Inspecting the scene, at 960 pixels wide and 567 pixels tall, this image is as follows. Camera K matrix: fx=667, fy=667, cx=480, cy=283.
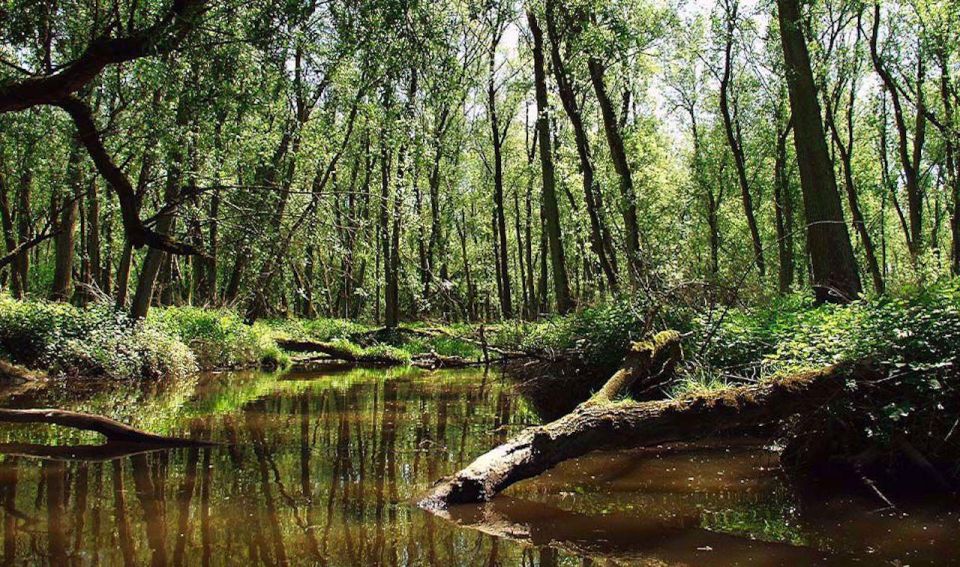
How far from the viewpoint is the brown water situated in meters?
4.34

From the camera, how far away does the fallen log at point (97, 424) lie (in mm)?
7340

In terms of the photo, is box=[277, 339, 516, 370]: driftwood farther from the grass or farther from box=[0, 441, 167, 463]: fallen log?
box=[0, 441, 167, 463]: fallen log

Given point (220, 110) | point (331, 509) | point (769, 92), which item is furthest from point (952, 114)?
point (331, 509)

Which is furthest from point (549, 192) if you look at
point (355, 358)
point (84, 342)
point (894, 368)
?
point (894, 368)

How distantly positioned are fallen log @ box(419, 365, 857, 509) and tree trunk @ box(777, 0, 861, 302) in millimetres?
4727

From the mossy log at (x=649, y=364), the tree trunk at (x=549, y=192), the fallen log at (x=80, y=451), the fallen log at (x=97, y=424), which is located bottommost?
the fallen log at (x=80, y=451)

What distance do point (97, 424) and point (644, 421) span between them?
602 centimetres

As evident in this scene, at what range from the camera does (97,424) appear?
755 cm

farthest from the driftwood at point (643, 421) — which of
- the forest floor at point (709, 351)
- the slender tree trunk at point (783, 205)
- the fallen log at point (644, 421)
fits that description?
the slender tree trunk at point (783, 205)

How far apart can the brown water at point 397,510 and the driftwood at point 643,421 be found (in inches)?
13.8

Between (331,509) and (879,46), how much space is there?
26.7 meters

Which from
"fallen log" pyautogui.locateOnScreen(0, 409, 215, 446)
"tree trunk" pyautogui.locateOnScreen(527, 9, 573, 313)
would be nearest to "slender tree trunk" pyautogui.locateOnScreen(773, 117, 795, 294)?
"tree trunk" pyautogui.locateOnScreen(527, 9, 573, 313)

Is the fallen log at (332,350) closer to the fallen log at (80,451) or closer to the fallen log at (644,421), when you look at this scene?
the fallen log at (80,451)

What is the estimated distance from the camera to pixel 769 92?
1099 inches
